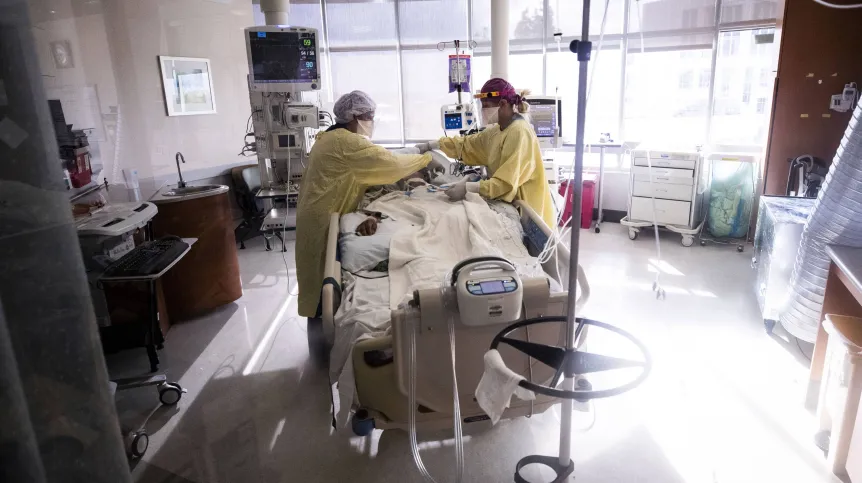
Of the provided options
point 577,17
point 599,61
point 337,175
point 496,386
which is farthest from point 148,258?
point 577,17

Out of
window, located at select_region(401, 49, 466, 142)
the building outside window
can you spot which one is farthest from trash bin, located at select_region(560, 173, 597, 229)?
window, located at select_region(401, 49, 466, 142)

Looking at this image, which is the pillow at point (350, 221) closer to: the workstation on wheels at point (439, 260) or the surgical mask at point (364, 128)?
the workstation on wheels at point (439, 260)

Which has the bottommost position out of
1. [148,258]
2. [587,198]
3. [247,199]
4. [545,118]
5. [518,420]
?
[518,420]

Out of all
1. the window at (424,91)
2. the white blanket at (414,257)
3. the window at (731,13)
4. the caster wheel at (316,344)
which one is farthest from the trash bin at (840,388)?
the window at (424,91)

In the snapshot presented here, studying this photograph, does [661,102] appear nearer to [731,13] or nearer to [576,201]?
[731,13]

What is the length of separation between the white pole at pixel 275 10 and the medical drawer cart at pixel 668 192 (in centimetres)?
361

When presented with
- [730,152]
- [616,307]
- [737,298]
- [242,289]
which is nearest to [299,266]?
[242,289]

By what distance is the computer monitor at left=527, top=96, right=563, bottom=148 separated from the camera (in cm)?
484

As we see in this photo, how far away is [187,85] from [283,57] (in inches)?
45.2

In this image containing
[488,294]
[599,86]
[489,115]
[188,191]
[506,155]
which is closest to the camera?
[488,294]

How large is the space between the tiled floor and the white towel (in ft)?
3.58

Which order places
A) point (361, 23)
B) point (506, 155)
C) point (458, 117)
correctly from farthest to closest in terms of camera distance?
point (361, 23)
point (458, 117)
point (506, 155)

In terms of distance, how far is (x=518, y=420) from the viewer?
2.58 meters

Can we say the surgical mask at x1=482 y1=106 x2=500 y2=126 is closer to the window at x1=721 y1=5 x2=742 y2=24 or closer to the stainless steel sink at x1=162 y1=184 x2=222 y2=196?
the stainless steel sink at x1=162 y1=184 x2=222 y2=196
